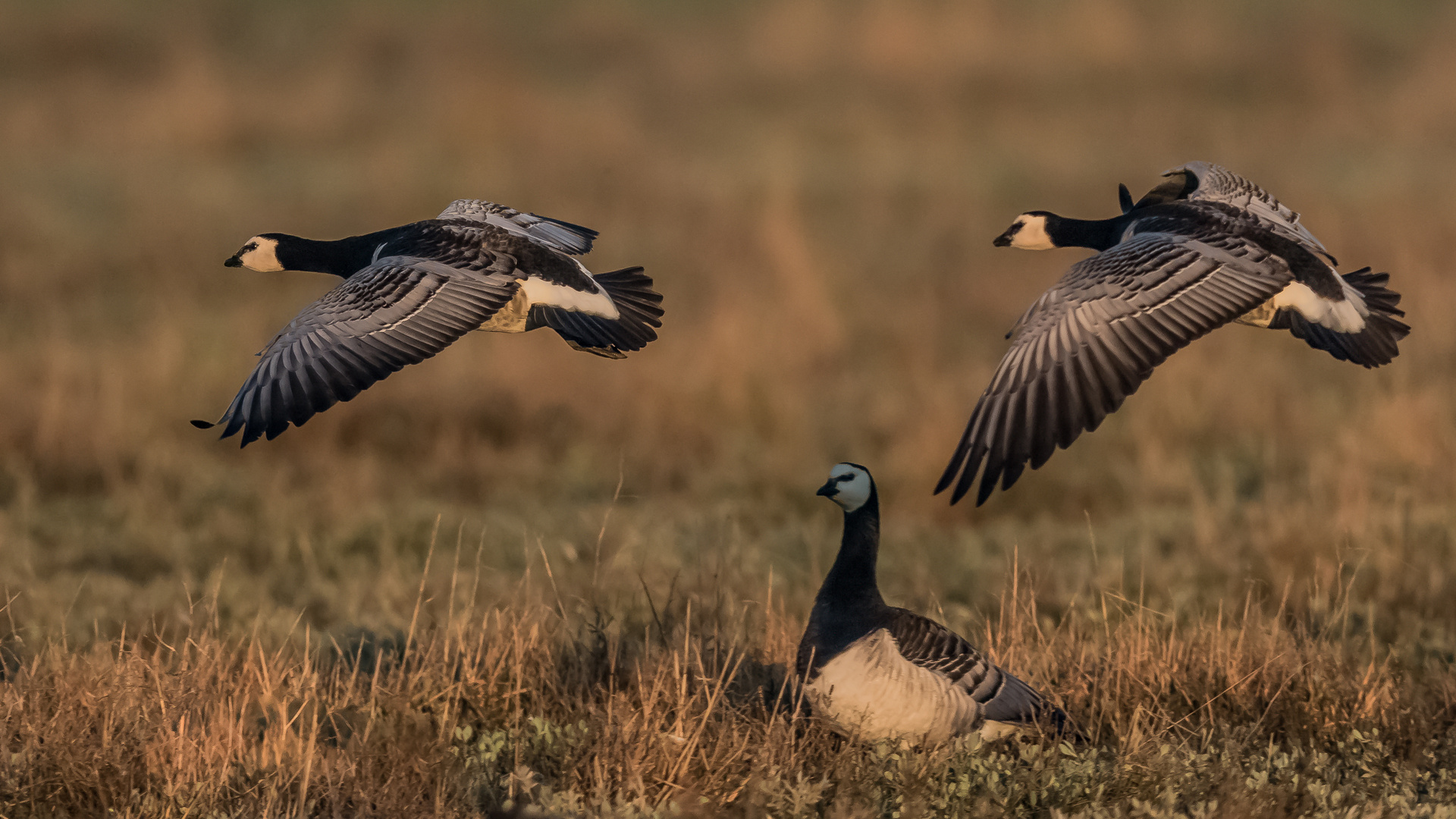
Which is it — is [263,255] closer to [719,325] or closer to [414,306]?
[414,306]

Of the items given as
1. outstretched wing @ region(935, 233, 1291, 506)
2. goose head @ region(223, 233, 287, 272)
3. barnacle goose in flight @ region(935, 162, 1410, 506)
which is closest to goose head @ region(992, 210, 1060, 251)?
barnacle goose in flight @ region(935, 162, 1410, 506)

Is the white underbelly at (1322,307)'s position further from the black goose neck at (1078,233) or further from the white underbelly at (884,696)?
the white underbelly at (884,696)

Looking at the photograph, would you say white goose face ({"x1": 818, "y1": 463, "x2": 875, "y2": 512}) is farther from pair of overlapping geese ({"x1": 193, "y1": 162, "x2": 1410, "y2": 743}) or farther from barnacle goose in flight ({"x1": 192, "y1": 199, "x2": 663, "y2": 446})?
barnacle goose in flight ({"x1": 192, "y1": 199, "x2": 663, "y2": 446})

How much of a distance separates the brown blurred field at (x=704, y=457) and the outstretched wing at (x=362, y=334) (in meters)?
1.19

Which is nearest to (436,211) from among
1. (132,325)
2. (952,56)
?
(132,325)

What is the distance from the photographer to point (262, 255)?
5.52m

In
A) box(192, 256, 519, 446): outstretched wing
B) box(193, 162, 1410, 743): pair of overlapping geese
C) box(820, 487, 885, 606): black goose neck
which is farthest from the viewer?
box(820, 487, 885, 606): black goose neck

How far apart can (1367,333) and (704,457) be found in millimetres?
6239

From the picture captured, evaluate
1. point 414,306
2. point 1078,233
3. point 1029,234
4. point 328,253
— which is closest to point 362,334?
point 414,306

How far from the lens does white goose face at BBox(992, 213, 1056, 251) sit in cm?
609

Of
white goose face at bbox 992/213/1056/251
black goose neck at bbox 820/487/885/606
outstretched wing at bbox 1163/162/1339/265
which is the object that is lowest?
black goose neck at bbox 820/487/885/606

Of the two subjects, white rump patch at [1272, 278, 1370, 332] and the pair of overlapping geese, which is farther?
white rump patch at [1272, 278, 1370, 332]

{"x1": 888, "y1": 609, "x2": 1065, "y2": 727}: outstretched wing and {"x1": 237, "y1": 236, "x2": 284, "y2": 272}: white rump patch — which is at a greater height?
{"x1": 237, "y1": 236, "x2": 284, "y2": 272}: white rump patch

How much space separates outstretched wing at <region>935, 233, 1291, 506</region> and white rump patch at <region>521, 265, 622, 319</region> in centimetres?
115
